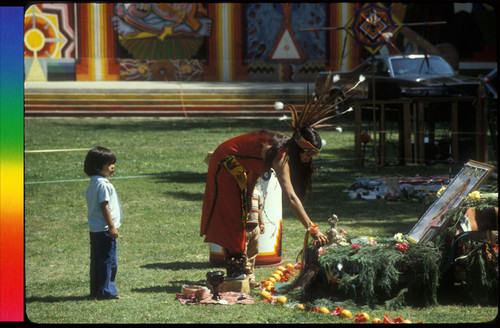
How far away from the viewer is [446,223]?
20.4ft

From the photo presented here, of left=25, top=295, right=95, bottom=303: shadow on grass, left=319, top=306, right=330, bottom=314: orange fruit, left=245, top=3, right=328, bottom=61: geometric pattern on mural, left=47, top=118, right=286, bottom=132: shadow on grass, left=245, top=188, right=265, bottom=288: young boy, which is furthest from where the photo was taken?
left=245, top=3, right=328, bottom=61: geometric pattern on mural

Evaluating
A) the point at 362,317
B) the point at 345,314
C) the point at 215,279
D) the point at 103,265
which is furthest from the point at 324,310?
the point at 103,265

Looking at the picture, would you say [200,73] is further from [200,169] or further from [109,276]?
[109,276]

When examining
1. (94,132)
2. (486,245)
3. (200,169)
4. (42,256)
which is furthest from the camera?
(94,132)

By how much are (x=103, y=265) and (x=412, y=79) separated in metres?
12.1

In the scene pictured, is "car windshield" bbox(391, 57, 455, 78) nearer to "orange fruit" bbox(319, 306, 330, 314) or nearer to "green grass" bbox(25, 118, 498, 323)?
"green grass" bbox(25, 118, 498, 323)

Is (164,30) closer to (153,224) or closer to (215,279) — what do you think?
(153,224)

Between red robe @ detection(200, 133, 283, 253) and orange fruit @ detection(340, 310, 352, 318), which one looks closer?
orange fruit @ detection(340, 310, 352, 318)

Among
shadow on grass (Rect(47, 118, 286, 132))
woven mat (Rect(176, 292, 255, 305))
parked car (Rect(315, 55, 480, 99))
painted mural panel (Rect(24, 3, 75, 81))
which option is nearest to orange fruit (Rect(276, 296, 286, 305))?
woven mat (Rect(176, 292, 255, 305))

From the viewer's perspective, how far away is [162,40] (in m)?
31.6

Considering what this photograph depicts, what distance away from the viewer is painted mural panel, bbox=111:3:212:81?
3123 cm

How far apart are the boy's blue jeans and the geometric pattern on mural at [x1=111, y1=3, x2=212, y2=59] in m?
25.9

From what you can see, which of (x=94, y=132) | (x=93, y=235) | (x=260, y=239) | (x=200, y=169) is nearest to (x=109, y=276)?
(x=93, y=235)

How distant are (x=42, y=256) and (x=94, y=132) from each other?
39.6 feet
